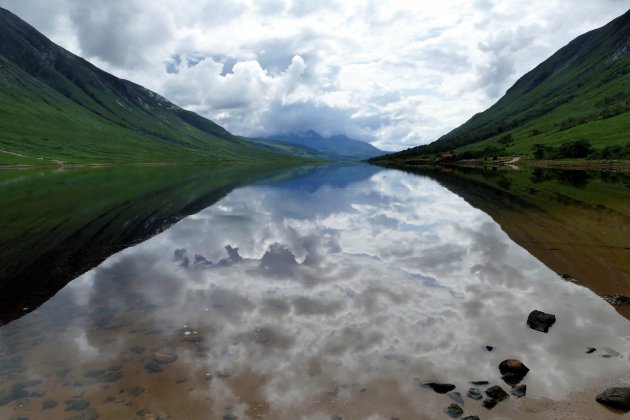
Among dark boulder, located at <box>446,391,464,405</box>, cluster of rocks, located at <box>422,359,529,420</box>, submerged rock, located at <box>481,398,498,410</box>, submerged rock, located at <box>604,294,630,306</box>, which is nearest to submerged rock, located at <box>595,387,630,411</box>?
cluster of rocks, located at <box>422,359,529,420</box>

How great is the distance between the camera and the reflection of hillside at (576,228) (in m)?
24.9

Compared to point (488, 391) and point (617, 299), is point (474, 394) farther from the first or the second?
point (617, 299)

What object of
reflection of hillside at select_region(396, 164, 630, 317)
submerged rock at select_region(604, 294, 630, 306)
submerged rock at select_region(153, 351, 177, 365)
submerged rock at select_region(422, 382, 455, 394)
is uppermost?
submerged rock at select_region(153, 351, 177, 365)

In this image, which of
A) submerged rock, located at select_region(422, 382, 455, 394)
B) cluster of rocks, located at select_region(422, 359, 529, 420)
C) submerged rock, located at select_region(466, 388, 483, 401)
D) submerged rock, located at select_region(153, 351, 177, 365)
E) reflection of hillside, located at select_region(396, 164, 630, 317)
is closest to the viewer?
cluster of rocks, located at select_region(422, 359, 529, 420)

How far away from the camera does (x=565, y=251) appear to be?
98.1 feet

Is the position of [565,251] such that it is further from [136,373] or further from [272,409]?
[136,373]

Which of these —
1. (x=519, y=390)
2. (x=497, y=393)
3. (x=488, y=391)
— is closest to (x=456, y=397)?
(x=488, y=391)

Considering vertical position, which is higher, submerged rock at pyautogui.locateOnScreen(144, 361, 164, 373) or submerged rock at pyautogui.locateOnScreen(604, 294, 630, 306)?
submerged rock at pyautogui.locateOnScreen(144, 361, 164, 373)

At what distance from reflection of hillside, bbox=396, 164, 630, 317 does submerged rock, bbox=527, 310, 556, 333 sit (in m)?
3.91

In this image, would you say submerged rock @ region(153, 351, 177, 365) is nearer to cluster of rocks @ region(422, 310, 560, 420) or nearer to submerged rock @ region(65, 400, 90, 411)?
submerged rock @ region(65, 400, 90, 411)

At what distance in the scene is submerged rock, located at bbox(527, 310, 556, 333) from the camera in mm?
17314

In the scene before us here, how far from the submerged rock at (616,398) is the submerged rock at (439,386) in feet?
13.5

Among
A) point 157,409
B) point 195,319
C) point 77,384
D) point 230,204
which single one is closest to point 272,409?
point 157,409

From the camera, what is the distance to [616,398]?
467 inches
